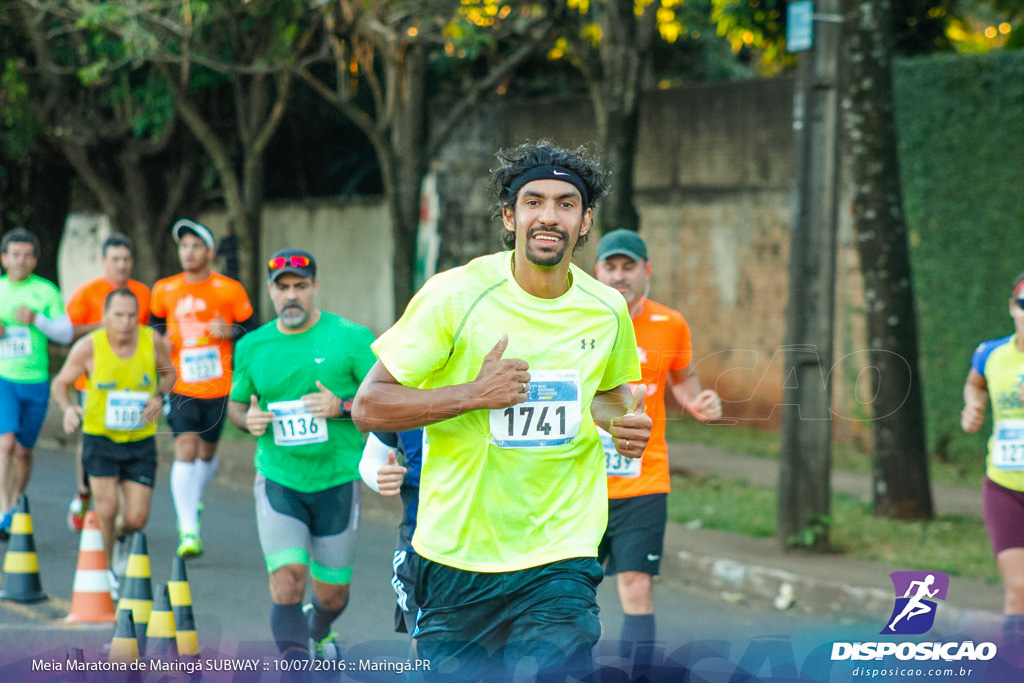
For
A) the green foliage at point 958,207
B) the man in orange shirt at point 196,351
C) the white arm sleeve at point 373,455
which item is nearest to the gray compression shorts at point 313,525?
the white arm sleeve at point 373,455

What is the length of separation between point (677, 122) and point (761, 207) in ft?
5.40

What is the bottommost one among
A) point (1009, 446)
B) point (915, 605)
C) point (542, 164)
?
point (915, 605)

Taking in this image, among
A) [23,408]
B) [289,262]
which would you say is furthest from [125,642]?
[23,408]

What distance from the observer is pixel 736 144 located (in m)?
14.8

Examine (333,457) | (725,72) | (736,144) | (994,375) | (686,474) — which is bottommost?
(686,474)

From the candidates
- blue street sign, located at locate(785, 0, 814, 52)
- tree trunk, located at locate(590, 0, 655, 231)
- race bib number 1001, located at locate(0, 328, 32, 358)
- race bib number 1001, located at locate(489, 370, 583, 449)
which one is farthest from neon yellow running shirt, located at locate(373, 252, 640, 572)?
tree trunk, located at locate(590, 0, 655, 231)

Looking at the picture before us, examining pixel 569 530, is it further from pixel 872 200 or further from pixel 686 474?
pixel 686 474

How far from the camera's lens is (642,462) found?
19.9 feet

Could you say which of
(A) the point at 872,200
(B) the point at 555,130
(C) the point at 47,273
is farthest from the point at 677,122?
(C) the point at 47,273

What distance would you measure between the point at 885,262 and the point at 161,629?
5894 millimetres

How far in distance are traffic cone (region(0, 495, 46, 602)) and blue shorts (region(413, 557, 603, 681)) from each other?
4.07 meters

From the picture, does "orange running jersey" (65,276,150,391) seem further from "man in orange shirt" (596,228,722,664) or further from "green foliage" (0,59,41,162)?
"green foliage" (0,59,41,162)

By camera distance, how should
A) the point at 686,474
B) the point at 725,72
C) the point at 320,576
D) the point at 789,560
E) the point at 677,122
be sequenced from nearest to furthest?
1. the point at 320,576
2. the point at 789,560
3. the point at 686,474
4. the point at 677,122
5. the point at 725,72

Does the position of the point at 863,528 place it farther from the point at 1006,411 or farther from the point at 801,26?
the point at 801,26
